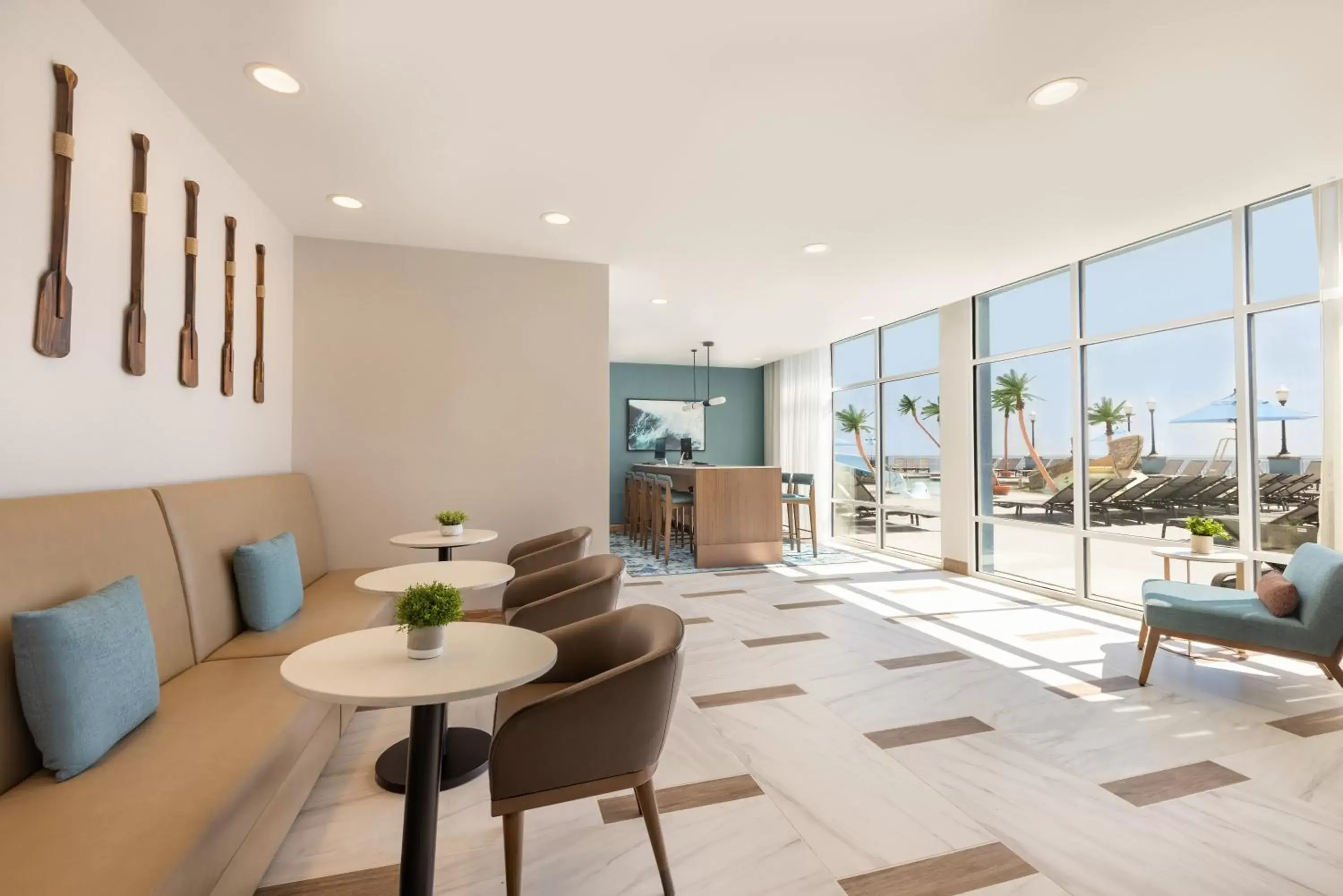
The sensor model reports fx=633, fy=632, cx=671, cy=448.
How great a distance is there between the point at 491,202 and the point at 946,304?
467 cm

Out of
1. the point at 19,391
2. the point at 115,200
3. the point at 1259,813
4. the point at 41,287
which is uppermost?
the point at 115,200

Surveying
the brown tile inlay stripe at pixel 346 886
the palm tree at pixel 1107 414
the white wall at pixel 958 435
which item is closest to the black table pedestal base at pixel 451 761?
the brown tile inlay stripe at pixel 346 886

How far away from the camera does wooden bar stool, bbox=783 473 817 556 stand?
7.56 m

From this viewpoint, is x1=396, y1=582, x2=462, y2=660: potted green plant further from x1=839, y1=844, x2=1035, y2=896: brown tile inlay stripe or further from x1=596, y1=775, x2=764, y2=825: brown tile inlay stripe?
x1=839, y1=844, x2=1035, y2=896: brown tile inlay stripe

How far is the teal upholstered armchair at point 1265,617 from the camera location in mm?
2857

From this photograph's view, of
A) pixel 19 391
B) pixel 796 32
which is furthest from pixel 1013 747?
pixel 19 391

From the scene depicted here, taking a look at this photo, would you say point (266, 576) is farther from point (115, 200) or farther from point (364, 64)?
point (364, 64)

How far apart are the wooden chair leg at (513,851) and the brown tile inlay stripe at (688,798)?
0.55 metres

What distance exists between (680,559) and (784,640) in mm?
3050

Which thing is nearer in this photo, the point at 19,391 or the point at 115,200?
the point at 19,391

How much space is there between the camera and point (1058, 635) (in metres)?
4.27

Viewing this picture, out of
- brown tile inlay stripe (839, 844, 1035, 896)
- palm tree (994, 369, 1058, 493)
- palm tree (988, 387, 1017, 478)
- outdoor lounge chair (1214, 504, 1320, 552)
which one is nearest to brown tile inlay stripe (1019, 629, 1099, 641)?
outdoor lounge chair (1214, 504, 1320, 552)

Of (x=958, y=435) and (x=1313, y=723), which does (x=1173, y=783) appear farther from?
(x=958, y=435)

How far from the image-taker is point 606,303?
5.03m
